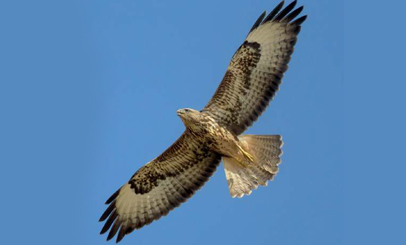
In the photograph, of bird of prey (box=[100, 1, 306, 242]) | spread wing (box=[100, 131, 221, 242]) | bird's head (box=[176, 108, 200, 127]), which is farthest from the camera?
spread wing (box=[100, 131, 221, 242])

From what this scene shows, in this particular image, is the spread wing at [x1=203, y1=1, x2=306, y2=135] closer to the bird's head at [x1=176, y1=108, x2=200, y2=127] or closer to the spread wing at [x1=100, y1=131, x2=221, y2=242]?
the bird's head at [x1=176, y1=108, x2=200, y2=127]

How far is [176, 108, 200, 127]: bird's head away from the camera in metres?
7.86

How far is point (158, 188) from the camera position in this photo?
8484 mm

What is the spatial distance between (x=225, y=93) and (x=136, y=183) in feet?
7.03

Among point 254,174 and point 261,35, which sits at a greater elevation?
point 261,35

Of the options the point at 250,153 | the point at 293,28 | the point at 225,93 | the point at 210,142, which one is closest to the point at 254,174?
the point at 250,153

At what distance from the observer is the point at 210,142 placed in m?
8.09

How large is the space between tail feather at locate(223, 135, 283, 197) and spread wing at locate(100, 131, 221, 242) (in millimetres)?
380

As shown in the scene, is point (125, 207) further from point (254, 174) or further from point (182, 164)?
point (254, 174)

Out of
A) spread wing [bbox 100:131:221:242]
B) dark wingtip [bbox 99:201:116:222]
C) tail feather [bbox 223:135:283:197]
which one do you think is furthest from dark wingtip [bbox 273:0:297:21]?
dark wingtip [bbox 99:201:116:222]

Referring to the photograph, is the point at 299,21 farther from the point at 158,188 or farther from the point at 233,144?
the point at 158,188

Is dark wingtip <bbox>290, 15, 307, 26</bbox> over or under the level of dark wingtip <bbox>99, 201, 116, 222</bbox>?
over

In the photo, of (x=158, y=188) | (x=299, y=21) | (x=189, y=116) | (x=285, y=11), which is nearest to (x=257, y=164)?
(x=189, y=116)

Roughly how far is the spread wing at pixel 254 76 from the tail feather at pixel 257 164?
0.32m
